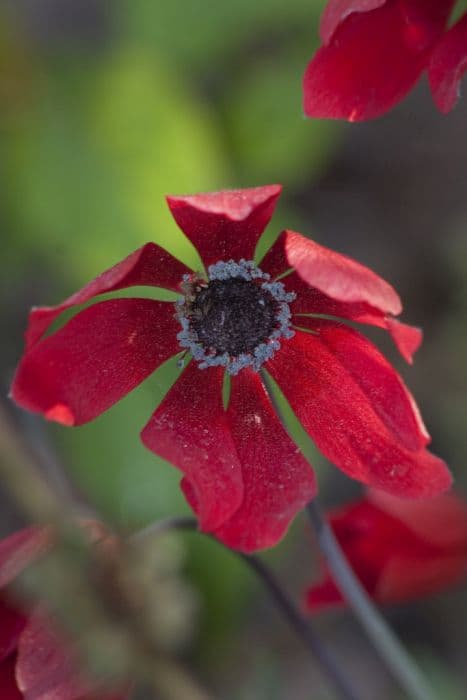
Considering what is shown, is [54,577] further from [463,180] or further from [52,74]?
[463,180]

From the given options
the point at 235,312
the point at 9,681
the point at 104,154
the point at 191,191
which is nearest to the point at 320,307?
the point at 235,312

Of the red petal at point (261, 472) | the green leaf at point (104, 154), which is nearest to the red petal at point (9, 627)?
the red petal at point (261, 472)

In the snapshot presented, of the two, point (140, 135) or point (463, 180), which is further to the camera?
point (463, 180)

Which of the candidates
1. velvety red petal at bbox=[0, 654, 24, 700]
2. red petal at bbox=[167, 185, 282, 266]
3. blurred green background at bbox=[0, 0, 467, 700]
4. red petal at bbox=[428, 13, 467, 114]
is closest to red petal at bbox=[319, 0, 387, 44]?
red petal at bbox=[428, 13, 467, 114]

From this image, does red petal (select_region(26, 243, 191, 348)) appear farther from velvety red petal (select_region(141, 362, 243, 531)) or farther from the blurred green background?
the blurred green background

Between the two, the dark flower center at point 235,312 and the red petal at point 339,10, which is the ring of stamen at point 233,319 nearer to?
the dark flower center at point 235,312

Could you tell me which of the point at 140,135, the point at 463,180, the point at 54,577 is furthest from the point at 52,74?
the point at 54,577
